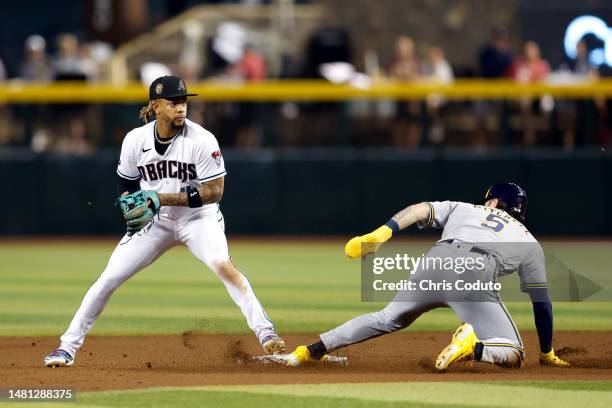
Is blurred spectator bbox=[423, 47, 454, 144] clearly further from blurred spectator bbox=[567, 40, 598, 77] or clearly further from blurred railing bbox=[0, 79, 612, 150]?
blurred spectator bbox=[567, 40, 598, 77]

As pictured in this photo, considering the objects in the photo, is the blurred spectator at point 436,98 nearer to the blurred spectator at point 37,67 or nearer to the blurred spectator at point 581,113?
the blurred spectator at point 581,113

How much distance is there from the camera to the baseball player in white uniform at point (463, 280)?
24.8 ft

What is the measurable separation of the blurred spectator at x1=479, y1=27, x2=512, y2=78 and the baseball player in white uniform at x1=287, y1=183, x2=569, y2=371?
11.1 meters

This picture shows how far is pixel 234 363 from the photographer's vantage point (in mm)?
8297

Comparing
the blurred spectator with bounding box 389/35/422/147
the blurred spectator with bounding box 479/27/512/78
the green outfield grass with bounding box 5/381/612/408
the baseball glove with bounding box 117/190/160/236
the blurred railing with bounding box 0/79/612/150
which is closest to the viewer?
the green outfield grass with bounding box 5/381/612/408

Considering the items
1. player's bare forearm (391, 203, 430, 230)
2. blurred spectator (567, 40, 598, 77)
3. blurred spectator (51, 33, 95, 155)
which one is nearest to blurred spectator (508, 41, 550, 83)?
blurred spectator (567, 40, 598, 77)

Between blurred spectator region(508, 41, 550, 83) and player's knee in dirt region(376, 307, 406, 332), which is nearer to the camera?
player's knee in dirt region(376, 307, 406, 332)

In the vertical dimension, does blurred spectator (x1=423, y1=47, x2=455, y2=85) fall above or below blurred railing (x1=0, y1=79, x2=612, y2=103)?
above

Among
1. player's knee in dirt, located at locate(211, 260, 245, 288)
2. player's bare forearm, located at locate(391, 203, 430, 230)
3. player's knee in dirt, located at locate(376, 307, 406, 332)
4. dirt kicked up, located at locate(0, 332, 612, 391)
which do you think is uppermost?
player's bare forearm, located at locate(391, 203, 430, 230)

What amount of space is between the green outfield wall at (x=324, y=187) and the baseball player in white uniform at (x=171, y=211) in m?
10.2

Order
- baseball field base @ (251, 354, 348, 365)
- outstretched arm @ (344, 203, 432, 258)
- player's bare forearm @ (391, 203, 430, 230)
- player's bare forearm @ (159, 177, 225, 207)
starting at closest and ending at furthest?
1. outstretched arm @ (344, 203, 432, 258)
2. player's bare forearm @ (391, 203, 430, 230)
3. player's bare forearm @ (159, 177, 225, 207)
4. baseball field base @ (251, 354, 348, 365)

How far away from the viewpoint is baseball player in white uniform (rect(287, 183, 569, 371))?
24.8 ft

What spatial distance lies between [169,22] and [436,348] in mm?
14424

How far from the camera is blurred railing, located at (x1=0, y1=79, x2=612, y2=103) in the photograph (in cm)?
1844
